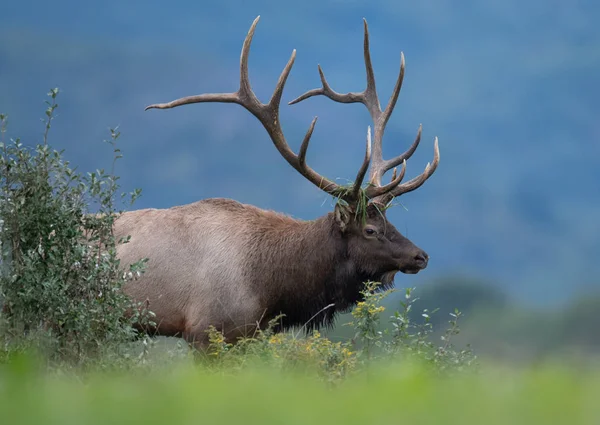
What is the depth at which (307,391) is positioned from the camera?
138 centimetres

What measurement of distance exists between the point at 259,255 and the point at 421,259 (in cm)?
157

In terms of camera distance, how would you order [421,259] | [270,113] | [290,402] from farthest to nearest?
[270,113] < [421,259] < [290,402]

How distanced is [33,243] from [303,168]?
3363mm

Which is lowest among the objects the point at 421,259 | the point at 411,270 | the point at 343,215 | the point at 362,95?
the point at 411,270

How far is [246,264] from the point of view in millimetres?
8766

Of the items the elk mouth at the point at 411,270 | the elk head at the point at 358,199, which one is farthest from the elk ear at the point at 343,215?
the elk mouth at the point at 411,270

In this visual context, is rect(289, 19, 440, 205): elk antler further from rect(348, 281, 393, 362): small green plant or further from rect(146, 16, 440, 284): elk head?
rect(348, 281, 393, 362): small green plant

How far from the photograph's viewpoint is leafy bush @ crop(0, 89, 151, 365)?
6.08 metres

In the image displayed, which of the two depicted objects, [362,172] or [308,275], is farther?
[308,275]

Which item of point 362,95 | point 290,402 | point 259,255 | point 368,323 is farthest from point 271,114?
point 290,402

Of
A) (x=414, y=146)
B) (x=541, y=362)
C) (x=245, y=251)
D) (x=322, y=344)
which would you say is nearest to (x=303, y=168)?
(x=245, y=251)

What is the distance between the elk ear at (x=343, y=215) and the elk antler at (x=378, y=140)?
26 centimetres

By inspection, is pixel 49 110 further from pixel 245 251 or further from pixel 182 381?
pixel 182 381

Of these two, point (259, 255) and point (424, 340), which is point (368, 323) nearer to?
point (424, 340)
